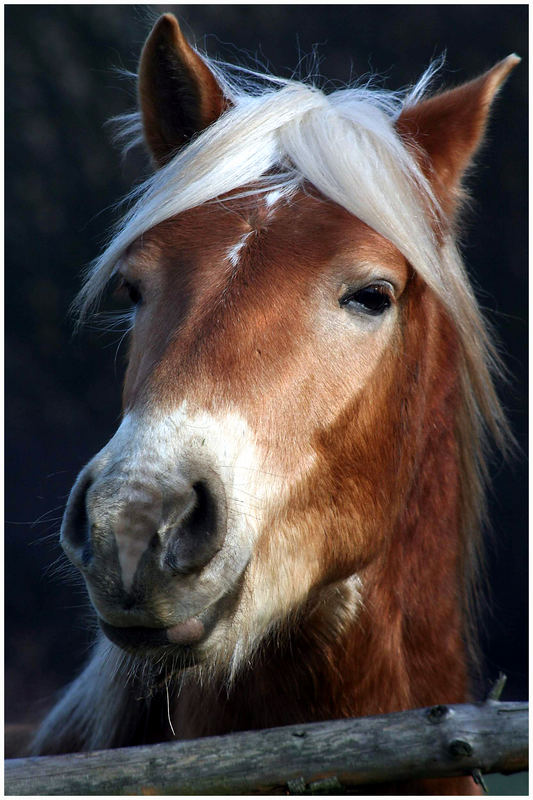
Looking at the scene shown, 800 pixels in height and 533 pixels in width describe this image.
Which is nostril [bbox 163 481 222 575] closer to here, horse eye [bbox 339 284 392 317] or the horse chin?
the horse chin

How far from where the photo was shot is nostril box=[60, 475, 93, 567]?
1.23 meters

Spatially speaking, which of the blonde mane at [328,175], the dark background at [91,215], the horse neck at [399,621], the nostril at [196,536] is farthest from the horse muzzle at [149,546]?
the dark background at [91,215]

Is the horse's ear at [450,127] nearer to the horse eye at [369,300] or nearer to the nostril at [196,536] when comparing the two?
the horse eye at [369,300]

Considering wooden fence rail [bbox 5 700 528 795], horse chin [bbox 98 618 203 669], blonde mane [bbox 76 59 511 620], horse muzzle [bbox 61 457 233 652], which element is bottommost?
wooden fence rail [bbox 5 700 528 795]

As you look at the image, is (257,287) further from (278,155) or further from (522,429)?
(522,429)

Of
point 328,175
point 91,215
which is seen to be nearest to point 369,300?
point 328,175

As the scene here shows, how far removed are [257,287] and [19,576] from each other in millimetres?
3656

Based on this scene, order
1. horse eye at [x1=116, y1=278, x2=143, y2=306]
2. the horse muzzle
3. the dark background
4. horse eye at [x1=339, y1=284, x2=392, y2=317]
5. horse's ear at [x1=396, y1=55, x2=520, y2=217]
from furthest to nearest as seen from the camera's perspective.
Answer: the dark background, horse's ear at [x1=396, y1=55, x2=520, y2=217], horse eye at [x1=116, y1=278, x2=143, y2=306], horse eye at [x1=339, y1=284, x2=392, y2=317], the horse muzzle

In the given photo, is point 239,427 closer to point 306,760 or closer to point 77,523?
point 77,523

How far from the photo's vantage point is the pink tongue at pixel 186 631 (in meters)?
1.23

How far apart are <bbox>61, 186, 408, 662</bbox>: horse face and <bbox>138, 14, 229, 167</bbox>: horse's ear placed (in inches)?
14.1

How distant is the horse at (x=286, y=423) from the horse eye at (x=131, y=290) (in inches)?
0.7

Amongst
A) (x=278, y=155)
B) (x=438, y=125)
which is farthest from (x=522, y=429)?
(x=278, y=155)

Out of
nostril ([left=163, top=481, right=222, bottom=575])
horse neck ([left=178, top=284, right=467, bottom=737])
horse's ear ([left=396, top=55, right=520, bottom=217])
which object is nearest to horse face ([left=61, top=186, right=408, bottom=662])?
nostril ([left=163, top=481, right=222, bottom=575])
